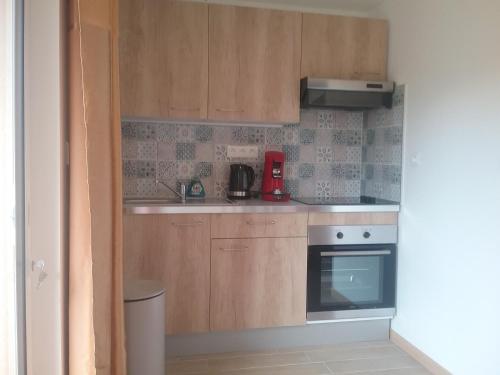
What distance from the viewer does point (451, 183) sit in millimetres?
2377

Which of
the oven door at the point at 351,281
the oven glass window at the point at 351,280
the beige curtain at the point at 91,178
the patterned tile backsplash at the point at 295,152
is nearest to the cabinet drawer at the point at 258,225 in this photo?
the oven door at the point at 351,281

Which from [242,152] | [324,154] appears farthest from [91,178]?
[324,154]

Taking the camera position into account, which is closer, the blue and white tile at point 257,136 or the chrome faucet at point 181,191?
the chrome faucet at point 181,191

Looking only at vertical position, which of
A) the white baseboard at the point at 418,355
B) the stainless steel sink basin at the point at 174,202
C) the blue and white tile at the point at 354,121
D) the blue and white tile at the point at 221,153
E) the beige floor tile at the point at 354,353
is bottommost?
the beige floor tile at the point at 354,353

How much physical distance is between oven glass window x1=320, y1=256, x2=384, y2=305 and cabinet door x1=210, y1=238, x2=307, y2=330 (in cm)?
16

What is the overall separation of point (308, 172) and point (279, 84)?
2.40 feet

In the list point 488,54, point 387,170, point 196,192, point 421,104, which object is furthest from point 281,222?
point 488,54

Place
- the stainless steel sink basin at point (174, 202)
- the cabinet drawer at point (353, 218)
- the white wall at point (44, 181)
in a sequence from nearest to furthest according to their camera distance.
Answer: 1. the white wall at point (44, 181)
2. the stainless steel sink basin at point (174, 202)
3. the cabinet drawer at point (353, 218)

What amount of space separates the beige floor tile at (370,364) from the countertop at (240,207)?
914mm

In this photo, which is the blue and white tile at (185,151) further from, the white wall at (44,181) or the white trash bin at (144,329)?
the white wall at (44,181)

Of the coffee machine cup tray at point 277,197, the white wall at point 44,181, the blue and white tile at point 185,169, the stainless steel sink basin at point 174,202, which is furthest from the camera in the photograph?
the blue and white tile at point 185,169

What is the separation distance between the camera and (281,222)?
9.02ft

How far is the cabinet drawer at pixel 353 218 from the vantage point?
2789mm

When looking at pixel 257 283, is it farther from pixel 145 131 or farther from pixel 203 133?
pixel 145 131
